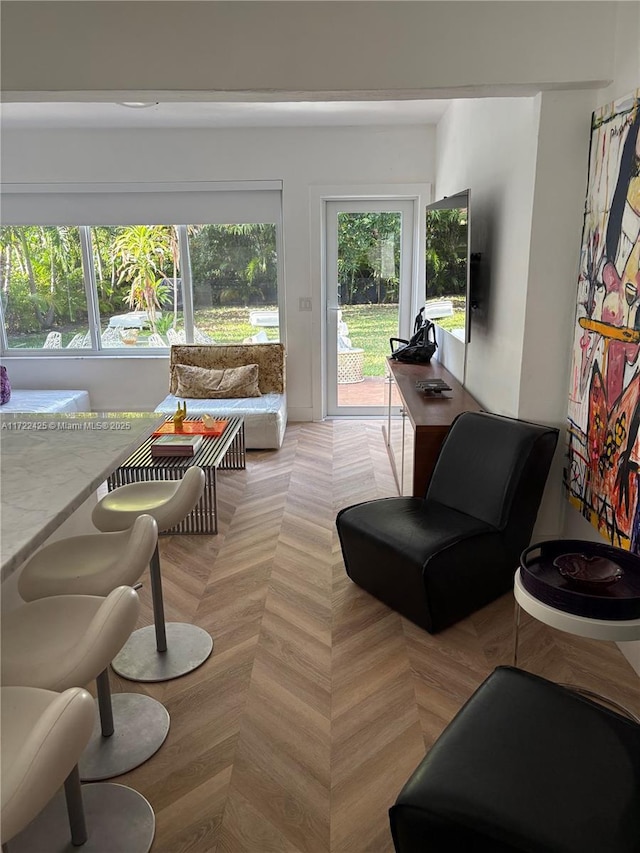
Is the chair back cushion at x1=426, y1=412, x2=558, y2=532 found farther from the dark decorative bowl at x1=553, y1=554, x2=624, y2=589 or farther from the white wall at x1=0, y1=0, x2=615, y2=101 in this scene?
the white wall at x1=0, y1=0, x2=615, y2=101

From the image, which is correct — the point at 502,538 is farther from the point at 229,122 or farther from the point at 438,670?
the point at 229,122

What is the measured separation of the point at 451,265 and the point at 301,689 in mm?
2635

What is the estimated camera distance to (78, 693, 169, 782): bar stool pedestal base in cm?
193

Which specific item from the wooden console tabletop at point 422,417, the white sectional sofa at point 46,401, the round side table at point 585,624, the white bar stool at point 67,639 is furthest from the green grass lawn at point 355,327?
the white bar stool at point 67,639

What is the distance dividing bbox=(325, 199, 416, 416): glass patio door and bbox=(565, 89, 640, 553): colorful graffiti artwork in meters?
2.93

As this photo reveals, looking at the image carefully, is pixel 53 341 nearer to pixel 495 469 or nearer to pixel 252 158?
pixel 252 158

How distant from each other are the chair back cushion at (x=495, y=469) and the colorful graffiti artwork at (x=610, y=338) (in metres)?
0.19

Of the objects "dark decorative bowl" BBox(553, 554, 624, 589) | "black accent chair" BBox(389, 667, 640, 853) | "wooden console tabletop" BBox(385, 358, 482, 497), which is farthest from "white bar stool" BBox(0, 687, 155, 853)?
"wooden console tabletop" BBox(385, 358, 482, 497)

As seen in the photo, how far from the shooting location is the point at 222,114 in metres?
4.88

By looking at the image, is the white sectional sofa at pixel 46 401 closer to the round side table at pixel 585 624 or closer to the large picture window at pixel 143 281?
the large picture window at pixel 143 281

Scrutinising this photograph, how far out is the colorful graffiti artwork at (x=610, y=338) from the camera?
7.26ft

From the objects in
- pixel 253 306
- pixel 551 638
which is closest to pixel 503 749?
pixel 551 638

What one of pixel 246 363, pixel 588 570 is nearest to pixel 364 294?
pixel 246 363

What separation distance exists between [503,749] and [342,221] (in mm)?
4998
